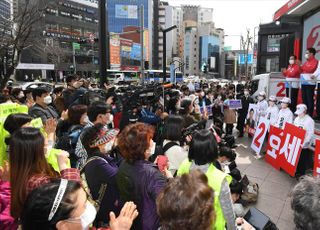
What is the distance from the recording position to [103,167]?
258cm

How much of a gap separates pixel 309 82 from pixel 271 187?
361 centimetres

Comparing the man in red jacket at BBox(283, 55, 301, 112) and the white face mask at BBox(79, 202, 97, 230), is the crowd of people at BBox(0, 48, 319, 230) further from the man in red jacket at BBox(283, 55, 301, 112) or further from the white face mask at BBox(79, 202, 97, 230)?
the man in red jacket at BBox(283, 55, 301, 112)

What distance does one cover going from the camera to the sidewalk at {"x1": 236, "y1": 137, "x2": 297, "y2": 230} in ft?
16.4

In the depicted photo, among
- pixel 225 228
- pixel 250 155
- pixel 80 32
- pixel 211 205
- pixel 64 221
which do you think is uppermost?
pixel 80 32

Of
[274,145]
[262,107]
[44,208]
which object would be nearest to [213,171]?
[44,208]

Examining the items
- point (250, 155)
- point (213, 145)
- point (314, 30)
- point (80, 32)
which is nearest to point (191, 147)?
point (213, 145)

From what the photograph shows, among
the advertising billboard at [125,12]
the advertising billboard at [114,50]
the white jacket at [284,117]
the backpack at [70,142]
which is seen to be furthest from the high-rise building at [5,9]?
the advertising billboard at [125,12]

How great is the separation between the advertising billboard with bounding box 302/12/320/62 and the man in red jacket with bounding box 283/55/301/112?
278 centimetres

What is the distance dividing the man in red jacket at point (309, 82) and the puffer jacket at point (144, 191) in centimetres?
699

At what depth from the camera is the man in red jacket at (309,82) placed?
8.14 metres

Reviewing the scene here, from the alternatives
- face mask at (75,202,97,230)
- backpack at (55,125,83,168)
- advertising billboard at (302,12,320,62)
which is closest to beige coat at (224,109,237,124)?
advertising billboard at (302,12,320,62)

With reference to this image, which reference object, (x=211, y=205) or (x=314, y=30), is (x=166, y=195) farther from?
(x=314, y=30)

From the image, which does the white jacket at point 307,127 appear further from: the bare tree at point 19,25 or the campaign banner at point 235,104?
the bare tree at point 19,25

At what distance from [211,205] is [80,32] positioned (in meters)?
75.3
